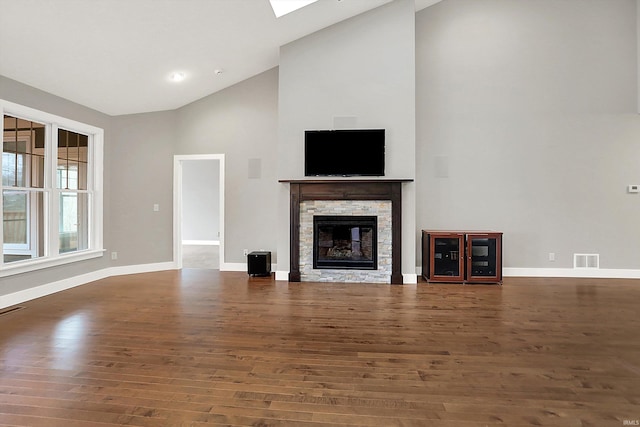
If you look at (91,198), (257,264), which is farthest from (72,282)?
(257,264)

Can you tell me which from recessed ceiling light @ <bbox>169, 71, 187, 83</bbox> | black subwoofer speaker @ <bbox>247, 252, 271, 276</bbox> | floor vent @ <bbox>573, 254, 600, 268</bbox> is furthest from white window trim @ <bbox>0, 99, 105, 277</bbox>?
floor vent @ <bbox>573, 254, 600, 268</bbox>

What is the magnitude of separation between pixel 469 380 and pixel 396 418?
727mm

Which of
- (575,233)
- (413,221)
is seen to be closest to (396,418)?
(413,221)

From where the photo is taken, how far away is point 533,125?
5.80 metres

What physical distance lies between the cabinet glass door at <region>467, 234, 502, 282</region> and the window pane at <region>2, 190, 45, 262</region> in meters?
6.11

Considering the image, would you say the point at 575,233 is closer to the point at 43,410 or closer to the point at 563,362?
the point at 563,362

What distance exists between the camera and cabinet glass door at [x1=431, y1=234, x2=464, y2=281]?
5340mm

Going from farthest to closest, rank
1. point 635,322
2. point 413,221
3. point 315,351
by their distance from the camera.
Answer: point 413,221
point 635,322
point 315,351

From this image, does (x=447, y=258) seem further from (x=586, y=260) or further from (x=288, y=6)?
(x=288, y=6)

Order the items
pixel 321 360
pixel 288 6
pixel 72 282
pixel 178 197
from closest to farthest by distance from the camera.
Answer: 1. pixel 321 360
2. pixel 288 6
3. pixel 72 282
4. pixel 178 197

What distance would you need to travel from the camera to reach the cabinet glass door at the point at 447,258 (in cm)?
534

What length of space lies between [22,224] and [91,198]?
1.23 meters

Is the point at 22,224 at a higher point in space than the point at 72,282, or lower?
higher

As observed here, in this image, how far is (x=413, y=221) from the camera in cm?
532
